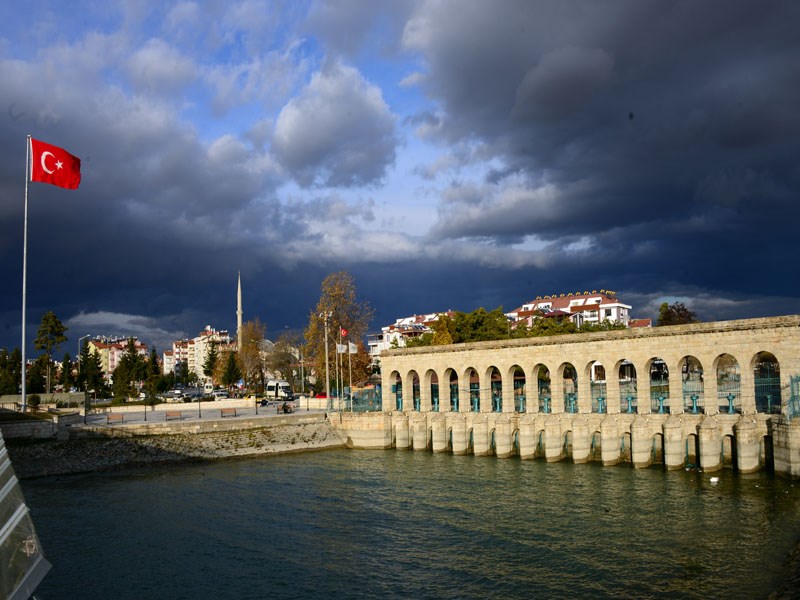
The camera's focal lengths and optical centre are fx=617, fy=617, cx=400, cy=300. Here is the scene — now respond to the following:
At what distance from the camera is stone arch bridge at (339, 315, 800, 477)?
34062 mm

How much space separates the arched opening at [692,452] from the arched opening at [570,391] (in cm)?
790

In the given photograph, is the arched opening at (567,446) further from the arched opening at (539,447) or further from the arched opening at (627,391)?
the arched opening at (627,391)

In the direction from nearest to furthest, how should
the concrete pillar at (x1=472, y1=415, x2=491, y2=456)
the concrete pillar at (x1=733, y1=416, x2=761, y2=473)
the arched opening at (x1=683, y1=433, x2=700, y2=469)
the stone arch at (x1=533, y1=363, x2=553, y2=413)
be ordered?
1. the concrete pillar at (x1=733, y1=416, x2=761, y2=473)
2. the arched opening at (x1=683, y1=433, x2=700, y2=469)
3. the stone arch at (x1=533, y1=363, x2=553, y2=413)
4. the concrete pillar at (x1=472, y1=415, x2=491, y2=456)

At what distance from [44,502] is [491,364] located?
31.1 metres

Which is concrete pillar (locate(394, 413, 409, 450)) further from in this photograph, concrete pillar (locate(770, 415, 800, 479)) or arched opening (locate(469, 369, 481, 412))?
concrete pillar (locate(770, 415, 800, 479))

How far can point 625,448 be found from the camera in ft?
140

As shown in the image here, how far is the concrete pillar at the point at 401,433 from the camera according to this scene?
51.8m

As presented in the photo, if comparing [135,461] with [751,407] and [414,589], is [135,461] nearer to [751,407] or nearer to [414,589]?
[414,589]

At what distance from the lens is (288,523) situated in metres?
29.0

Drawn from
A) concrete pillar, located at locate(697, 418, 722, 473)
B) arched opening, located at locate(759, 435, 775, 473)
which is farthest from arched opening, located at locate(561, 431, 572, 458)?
arched opening, located at locate(759, 435, 775, 473)

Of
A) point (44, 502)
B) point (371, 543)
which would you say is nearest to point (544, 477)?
point (371, 543)

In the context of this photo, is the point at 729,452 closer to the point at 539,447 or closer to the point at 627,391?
the point at 539,447

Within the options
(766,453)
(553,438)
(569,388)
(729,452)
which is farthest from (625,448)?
(569,388)

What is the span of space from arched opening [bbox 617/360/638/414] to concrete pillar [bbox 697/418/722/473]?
5.82m
